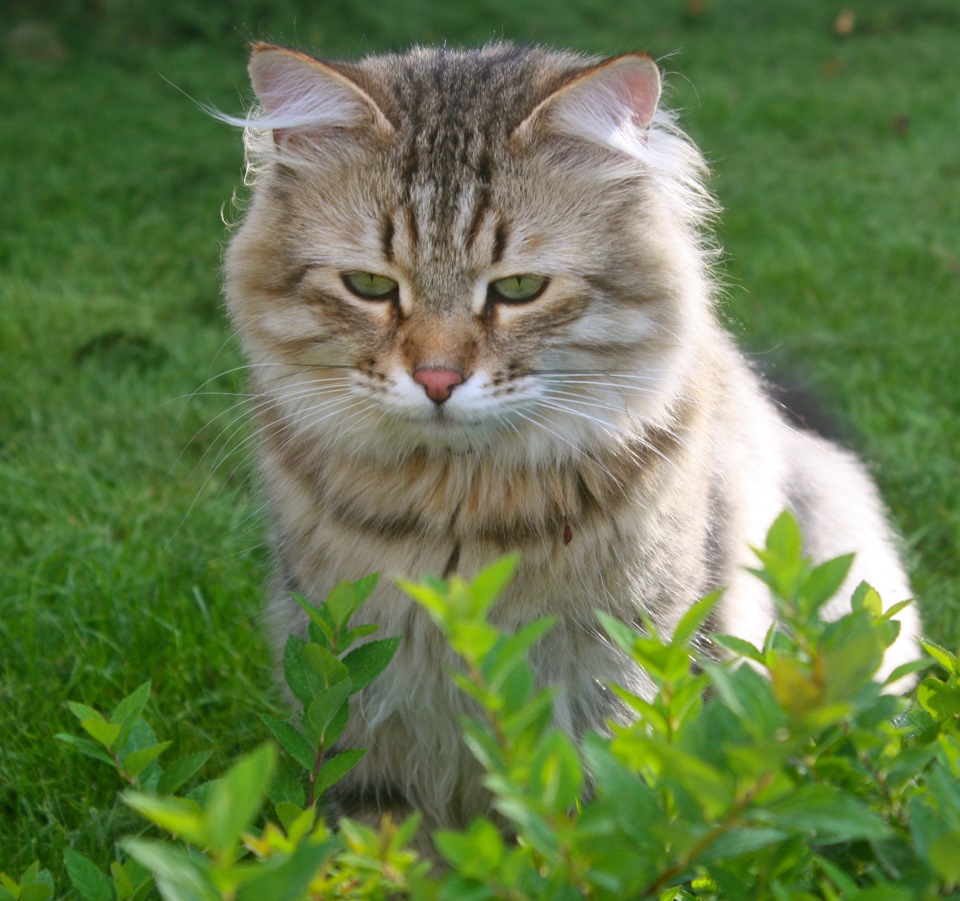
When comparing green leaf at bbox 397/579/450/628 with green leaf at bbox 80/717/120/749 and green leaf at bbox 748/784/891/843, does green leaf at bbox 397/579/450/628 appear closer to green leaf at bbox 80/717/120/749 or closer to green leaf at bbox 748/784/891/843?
green leaf at bbox 748/784/891/843

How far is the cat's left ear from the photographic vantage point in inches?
75.2

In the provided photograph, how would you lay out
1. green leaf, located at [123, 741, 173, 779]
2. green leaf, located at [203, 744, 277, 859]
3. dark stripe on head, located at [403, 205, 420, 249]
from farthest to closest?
1. dark stripe on head, located at [403, 205, 420, 249]
2. green leaf, located at [123, 741, 173, 779]
3. green leaf, located at [203, 744, 277, 859]

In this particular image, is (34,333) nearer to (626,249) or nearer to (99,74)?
(626,249)

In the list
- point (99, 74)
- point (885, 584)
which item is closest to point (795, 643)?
point (885, 584)

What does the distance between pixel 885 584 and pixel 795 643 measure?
1.69m

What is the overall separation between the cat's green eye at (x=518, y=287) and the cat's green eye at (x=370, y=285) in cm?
18

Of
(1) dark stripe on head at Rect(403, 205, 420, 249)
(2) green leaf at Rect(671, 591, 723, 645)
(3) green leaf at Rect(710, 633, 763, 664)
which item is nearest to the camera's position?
(2) green leaf at Rect(671, 591, 723, 645)

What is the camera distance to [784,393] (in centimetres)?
306

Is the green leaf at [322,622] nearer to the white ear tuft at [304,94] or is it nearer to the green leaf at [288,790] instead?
the green leaf at [288,790]

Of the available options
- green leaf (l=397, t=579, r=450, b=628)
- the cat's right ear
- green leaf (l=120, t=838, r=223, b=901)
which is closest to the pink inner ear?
the cat's right ear

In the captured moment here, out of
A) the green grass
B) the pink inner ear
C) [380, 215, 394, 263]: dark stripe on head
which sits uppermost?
the pink inner ear

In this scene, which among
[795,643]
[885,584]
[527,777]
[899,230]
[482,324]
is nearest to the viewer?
[527,777]

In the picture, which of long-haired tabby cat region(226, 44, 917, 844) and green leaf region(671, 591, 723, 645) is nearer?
green leaf region(671, 591, 723, 645)

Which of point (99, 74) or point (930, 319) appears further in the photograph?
point (99, 74)
